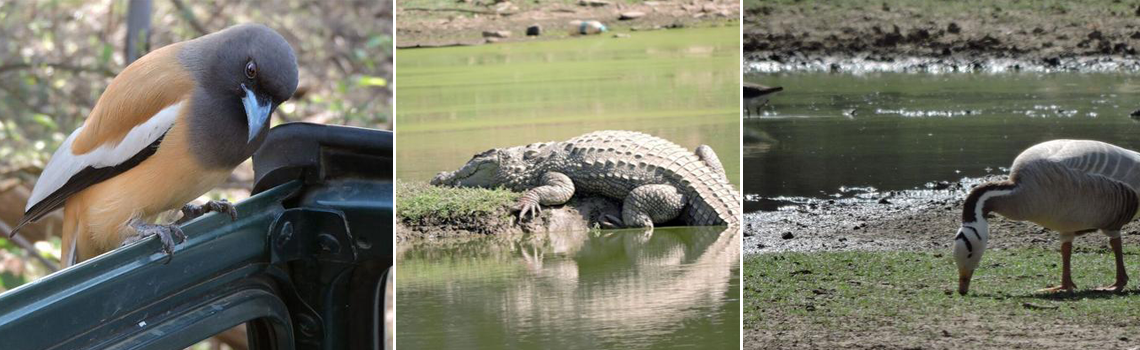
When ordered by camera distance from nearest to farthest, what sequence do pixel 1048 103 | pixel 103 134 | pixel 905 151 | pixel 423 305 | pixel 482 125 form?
1. pixel 103 134
2. pixel 423 305
3. pixel 482 125
4. pixel 905 151
5. pixel 1048 103

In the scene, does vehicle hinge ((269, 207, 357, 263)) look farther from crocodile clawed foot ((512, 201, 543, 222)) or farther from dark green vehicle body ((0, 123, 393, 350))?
crocodile clawed foot ((512, 201, 543, 222))

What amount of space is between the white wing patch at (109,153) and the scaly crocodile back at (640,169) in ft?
7.60

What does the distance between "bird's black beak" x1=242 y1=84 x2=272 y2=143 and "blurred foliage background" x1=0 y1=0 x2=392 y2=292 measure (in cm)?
179

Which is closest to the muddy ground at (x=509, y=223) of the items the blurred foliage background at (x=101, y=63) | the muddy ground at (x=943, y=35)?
the blurred foliage background at (x=101, y=63)

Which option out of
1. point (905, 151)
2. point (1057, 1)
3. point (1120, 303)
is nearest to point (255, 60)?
point (1120, 303)

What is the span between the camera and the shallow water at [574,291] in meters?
3.35

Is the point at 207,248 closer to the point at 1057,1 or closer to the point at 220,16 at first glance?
the point at 220,16

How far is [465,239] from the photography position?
3604 mm

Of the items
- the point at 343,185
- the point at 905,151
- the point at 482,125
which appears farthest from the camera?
the point at 905,151

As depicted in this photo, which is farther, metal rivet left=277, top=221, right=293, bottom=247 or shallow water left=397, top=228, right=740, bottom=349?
shallow water left=397, top=228, right=740, bottom=349

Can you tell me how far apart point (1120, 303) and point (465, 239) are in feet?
6.64

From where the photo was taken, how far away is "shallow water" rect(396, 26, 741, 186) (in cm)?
364

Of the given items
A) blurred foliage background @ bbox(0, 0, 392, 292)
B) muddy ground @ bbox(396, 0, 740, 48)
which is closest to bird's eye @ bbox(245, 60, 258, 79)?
blurred foliage background @ bbox(0, 0, 392, 292)

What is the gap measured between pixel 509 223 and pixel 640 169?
1.39 feet
